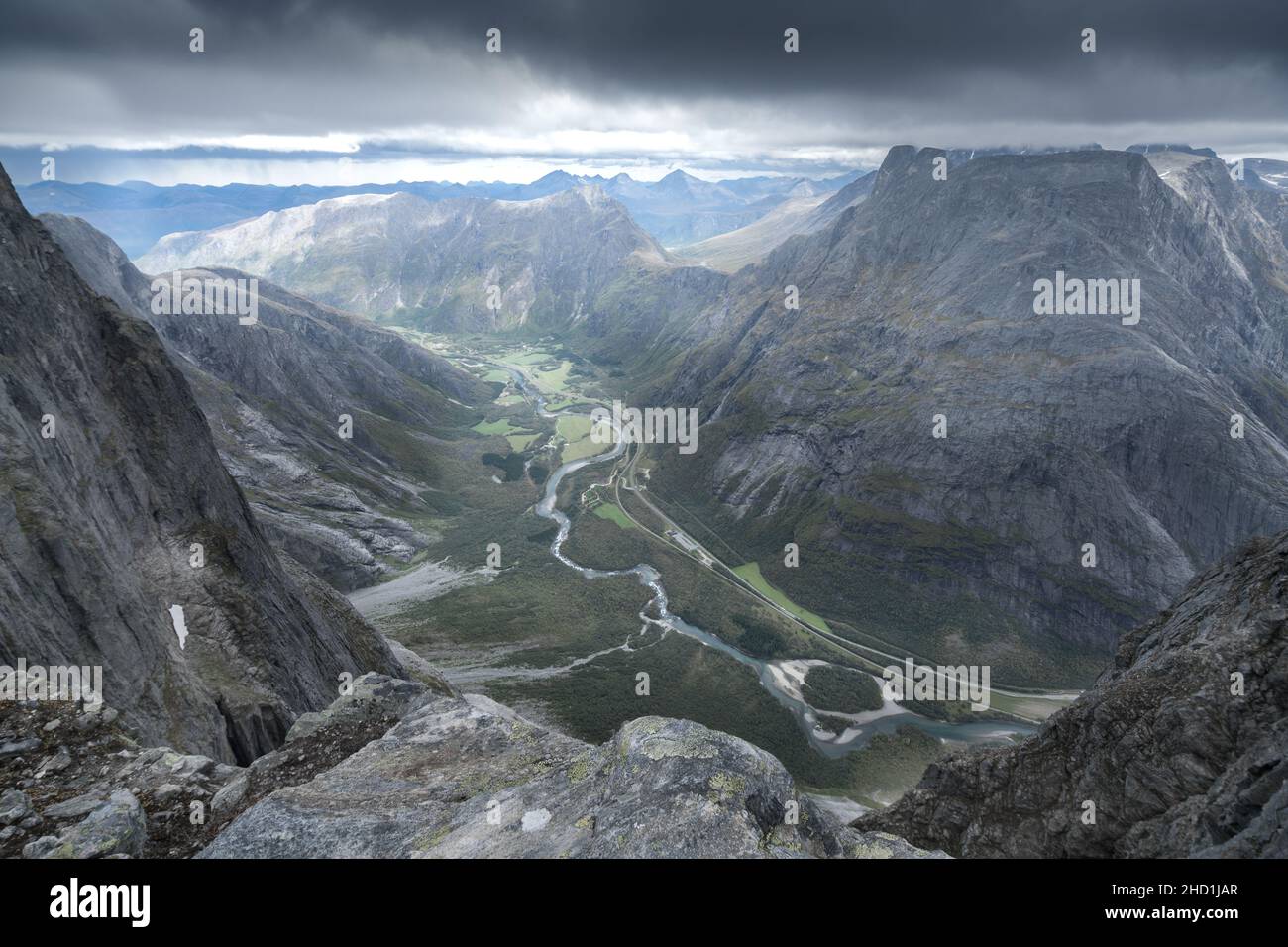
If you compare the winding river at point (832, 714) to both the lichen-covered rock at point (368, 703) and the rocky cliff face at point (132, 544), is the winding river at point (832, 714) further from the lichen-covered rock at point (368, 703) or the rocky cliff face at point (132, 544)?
the lichen-covered rock at point (368, 703)

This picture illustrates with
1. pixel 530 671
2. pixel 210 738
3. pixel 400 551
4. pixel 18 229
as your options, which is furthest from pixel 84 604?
pixel 400 551

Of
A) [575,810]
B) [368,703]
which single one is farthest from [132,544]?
[575,810]

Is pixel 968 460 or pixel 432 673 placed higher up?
pixel 968 460

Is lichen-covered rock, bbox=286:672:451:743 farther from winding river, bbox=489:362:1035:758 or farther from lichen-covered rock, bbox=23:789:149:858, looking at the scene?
winding river, bbox=489:362:1035:758

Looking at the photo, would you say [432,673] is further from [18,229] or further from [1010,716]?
[1010,716]

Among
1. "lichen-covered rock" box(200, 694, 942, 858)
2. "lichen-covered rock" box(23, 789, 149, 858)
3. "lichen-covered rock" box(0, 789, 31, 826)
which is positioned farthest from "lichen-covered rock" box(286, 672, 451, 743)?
"lichen-covered rock" box(0, 789, 31, 826)

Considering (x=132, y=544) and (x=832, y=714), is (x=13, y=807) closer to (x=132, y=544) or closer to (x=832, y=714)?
(x=132, y=544)

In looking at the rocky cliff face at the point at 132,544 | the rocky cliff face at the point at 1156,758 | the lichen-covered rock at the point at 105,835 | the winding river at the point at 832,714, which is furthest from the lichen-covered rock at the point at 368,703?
the winding river at the point at 832,714
